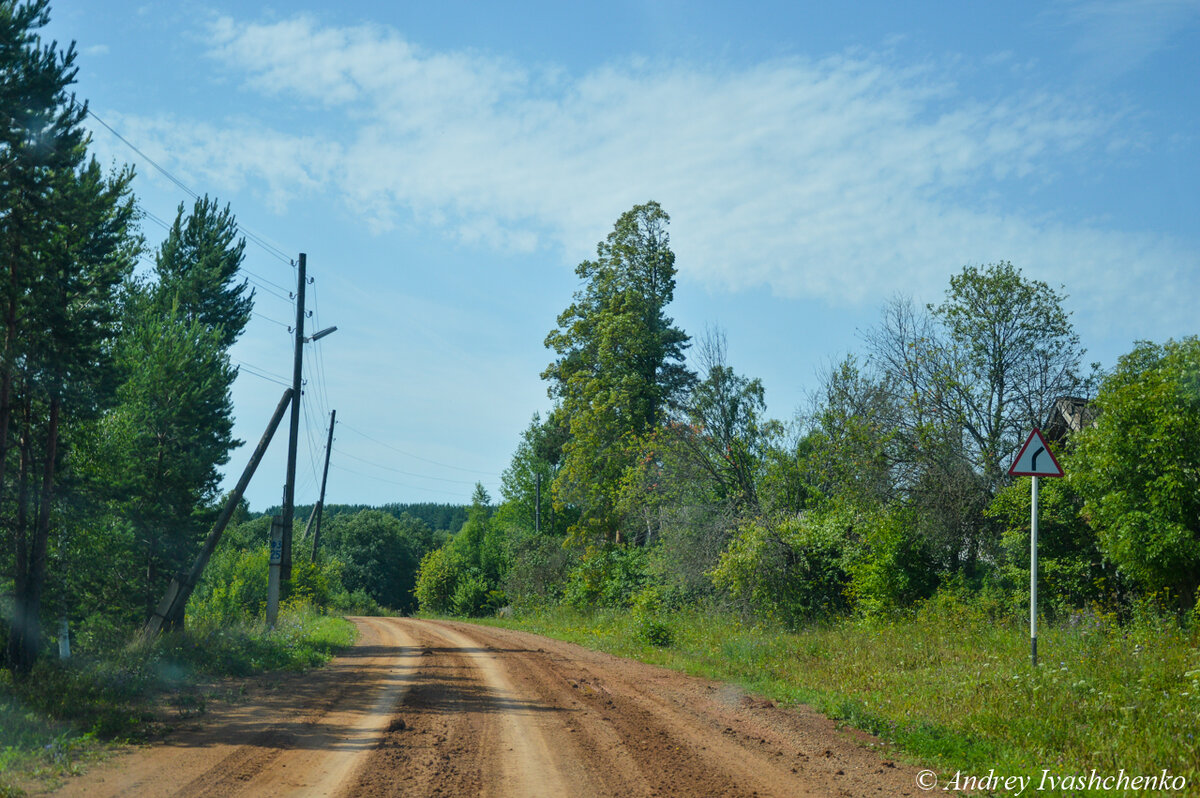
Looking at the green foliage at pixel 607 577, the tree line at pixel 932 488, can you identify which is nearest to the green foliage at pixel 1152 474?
the tree line at pixel 932 488

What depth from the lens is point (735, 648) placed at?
1680cm

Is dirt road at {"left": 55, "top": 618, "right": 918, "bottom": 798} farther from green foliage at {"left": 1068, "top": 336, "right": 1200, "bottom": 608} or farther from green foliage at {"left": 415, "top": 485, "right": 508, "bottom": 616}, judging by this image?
green foliage at {"left": 415, "top": 485, "right": 508, "bottom": 616}

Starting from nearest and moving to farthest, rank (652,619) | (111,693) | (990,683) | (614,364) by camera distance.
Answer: (111,693) → (990,683) → (652,619) → (614,364)

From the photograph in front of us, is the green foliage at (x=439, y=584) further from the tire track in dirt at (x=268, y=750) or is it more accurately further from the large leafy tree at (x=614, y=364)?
the tire track in dirt at (x=268, y=750)

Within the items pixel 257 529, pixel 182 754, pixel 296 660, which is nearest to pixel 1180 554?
pixel 182 754

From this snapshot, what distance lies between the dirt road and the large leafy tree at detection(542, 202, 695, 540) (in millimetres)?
20218

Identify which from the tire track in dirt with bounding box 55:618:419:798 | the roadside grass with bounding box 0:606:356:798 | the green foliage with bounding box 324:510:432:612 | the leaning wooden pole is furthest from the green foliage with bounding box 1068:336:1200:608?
the green foliage with bounding box 324:510:432:612

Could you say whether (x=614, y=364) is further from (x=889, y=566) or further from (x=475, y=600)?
(x=475, y=600)

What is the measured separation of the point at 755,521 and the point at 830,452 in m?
2.72

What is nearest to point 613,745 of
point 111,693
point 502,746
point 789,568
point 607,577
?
point 502,746

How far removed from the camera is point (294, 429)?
24766 millimetres

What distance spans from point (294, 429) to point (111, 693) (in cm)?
1459

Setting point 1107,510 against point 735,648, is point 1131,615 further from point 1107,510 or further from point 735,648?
point 735,648

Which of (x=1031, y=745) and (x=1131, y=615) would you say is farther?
(x=1131, y=615)
